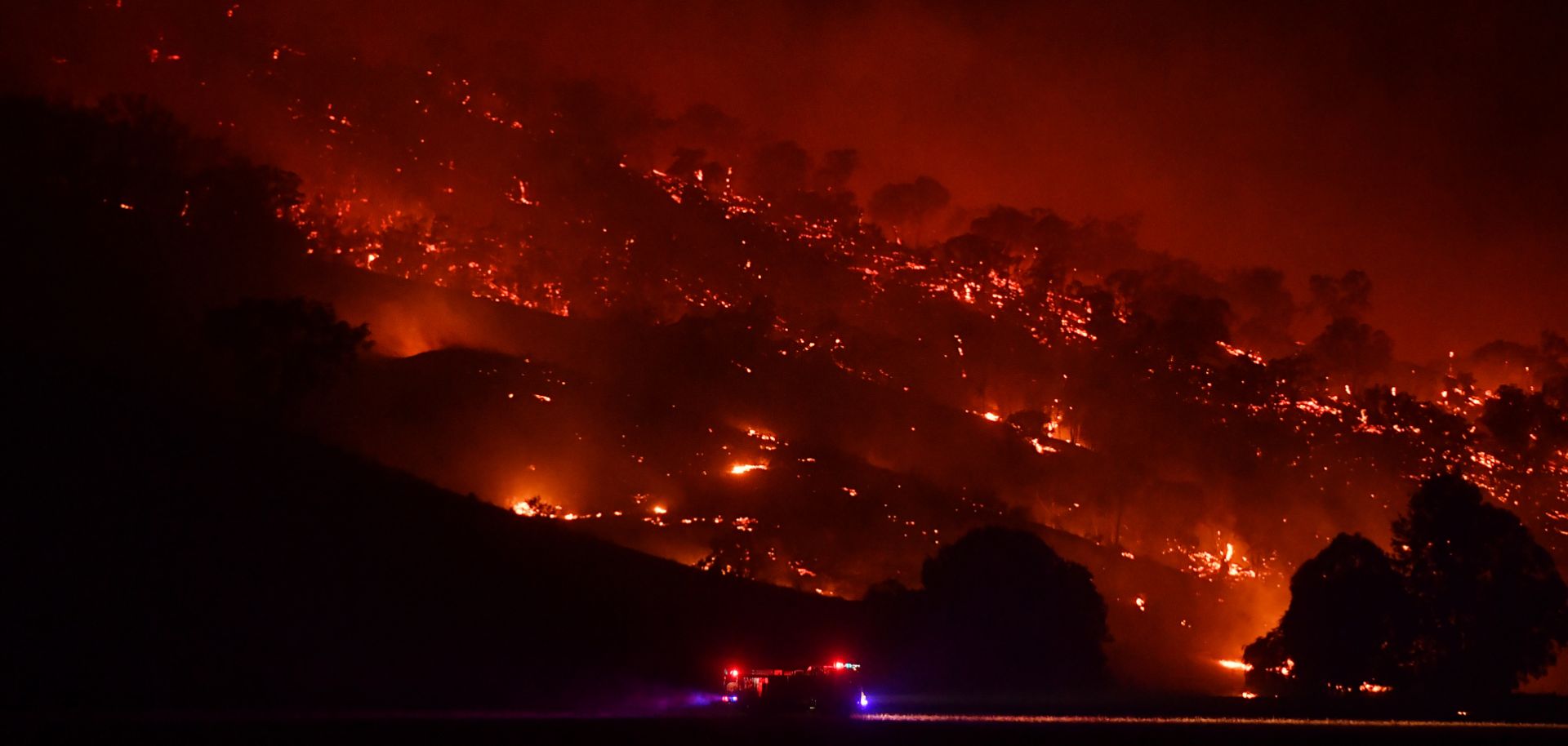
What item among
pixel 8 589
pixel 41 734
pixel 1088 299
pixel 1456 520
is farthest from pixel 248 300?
pixel 1088 299

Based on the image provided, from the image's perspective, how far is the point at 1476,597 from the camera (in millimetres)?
48000

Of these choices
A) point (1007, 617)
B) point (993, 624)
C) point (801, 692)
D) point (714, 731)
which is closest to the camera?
point (714, 731)

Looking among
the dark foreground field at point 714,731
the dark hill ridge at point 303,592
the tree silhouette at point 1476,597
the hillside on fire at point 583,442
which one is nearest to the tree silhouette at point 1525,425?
the hillside on fire at point 583,442

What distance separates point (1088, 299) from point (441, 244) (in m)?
81.9

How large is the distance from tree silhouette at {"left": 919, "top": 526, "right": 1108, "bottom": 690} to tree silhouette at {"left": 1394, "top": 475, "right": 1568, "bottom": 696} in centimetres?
1241

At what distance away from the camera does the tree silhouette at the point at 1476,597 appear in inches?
1836

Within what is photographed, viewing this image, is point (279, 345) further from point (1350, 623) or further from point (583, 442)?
point (1350, 623)

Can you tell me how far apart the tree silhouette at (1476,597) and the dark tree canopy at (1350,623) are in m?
1.07

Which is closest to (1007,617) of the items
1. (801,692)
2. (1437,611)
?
(1437,611)

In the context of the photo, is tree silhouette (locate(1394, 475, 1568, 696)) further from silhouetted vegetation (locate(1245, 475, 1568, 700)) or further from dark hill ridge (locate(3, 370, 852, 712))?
dark hill ridge (locate(3, 370, 852, 712))

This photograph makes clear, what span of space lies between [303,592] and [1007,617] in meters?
25.4

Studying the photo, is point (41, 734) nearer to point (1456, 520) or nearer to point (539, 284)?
point (1456, 520)

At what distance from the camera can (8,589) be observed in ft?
108

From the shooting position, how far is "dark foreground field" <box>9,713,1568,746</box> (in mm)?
20234
